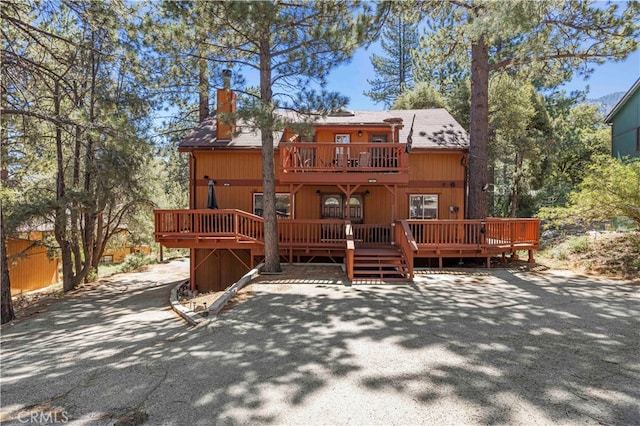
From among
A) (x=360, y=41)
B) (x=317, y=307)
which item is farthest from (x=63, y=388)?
(x=360, y=41)

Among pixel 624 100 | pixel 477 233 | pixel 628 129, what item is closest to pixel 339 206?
pixel 477 233

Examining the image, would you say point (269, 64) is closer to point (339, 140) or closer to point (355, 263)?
point (339, 140)

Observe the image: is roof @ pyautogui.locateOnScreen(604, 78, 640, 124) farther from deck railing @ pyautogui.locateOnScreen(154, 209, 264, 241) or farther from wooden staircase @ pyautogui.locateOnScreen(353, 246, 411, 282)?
deck railing @ pyautogui.locateOnScreen(154, 209, 264, 241)

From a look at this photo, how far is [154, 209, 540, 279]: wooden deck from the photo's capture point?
10062 millimetres

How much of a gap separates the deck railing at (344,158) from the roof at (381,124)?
887 mm

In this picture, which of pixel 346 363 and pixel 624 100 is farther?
pixel 624 100

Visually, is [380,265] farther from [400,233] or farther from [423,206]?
[423,206]

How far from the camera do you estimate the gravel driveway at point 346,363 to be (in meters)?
3.03

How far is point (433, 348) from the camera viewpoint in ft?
14.3

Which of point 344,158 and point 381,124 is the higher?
point 381,124

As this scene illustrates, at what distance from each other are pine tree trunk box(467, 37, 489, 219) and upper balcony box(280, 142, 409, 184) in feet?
8.18

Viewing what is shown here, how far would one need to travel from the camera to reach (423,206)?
1290 cm

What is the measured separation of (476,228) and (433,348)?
23.4ft

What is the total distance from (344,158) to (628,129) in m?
16.8
